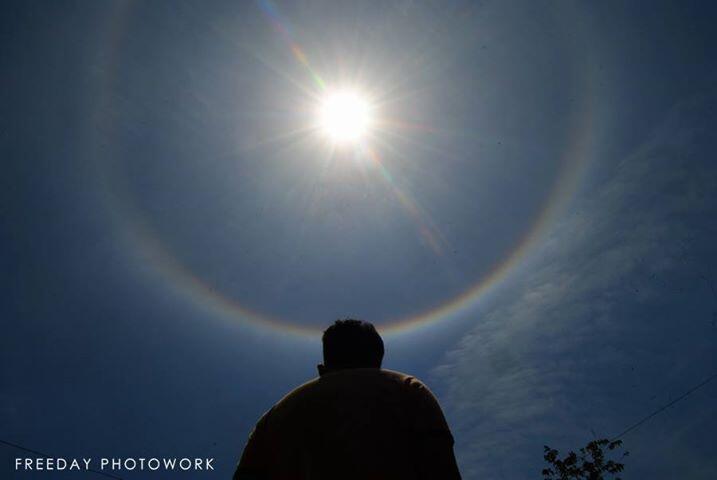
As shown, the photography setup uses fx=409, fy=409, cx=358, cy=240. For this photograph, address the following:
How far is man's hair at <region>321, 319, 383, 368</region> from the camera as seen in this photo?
253 cm

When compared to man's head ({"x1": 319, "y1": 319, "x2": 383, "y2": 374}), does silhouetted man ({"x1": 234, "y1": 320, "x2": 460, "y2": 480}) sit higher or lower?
lower

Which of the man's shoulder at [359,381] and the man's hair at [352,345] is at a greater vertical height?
the man's hair at [352,345]

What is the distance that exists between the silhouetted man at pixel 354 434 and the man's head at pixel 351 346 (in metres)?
0.17

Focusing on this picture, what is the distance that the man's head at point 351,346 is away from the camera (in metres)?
2.53

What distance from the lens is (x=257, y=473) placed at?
2.15 meters

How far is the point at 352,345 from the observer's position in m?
2.54

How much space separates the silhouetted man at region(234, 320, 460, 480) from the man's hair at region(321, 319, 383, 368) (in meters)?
0.17

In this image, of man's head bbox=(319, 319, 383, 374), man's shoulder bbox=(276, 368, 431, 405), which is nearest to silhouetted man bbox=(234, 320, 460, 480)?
man's shoulder bbox=(276, 368, 431, 405)

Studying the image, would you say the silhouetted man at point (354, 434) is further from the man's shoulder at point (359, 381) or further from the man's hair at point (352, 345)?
the man's hair at point (352, 345)

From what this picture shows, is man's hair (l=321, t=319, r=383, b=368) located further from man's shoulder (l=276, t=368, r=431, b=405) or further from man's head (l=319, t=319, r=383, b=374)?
man's shoulder (l=276, t=368, r=431, b=405)

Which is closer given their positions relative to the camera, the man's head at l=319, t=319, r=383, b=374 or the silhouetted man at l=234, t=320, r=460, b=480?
the silhouetted man at l=234, t=320, r=460, b=480

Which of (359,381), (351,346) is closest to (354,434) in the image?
(359,381)

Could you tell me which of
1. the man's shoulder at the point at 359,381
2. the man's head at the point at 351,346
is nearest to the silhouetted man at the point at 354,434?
the man's shoulder at the point at 359,381

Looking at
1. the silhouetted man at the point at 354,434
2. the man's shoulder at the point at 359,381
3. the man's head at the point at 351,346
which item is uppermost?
the man's head at the point at 351,346
